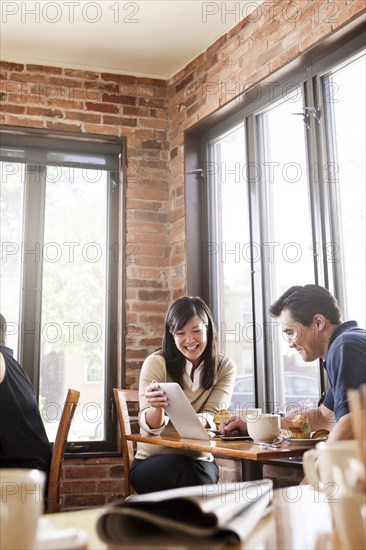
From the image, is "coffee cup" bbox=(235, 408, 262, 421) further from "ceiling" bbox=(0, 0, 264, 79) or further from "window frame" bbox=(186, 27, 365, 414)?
"ceiling" bbox=(0, 0, 264, 79)

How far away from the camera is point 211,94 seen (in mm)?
3867

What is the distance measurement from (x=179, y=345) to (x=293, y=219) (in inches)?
35.4

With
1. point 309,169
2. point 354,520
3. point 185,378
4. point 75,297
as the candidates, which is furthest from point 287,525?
point 75,297

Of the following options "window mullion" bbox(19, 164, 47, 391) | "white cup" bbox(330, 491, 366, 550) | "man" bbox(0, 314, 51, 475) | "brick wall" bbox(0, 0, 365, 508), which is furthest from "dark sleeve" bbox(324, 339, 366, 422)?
"window mullion" bbox(19, 164, 47, 391)

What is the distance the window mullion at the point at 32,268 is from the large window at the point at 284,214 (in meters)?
1.07

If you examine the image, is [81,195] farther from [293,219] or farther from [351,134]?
[351,134]

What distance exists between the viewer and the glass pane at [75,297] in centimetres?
388

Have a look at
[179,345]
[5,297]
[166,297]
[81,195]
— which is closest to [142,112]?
[81,195]

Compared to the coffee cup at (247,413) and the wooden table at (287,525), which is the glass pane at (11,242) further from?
Answer: the wooden table at (287,525)

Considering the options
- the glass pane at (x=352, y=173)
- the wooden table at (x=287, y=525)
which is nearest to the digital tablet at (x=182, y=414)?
the glass pane at (x=352, y=173)

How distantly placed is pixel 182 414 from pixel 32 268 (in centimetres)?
184

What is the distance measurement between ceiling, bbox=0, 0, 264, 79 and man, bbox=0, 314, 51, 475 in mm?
1883

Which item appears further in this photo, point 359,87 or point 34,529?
point 359,87

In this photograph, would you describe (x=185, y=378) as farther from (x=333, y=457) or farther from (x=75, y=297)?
(x=333, y=457)
